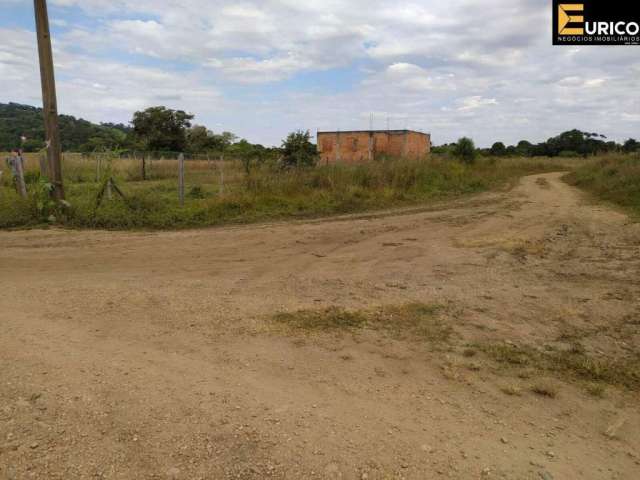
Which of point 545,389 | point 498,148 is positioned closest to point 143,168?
point 545,389

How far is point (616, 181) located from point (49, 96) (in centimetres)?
1785

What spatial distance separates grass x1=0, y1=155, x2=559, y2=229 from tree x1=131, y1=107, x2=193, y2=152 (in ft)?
89.9

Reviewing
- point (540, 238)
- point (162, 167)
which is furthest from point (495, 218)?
point (162, 167)

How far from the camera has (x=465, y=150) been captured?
26.7 metres

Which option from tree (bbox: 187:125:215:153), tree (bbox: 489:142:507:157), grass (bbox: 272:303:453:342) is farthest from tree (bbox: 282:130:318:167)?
tree (bbox: 489:142:507:157)

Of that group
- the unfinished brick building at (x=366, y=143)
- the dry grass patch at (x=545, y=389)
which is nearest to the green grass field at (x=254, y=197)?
the dry grass patch at (x=545, y=389)

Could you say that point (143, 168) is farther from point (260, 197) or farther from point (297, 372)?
point (297, 372)

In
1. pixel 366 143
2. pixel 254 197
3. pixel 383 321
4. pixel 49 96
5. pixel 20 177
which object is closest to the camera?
pixel 383 321

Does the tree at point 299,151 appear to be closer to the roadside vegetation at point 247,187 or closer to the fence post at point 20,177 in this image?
the roadside vegetation at point 247,187

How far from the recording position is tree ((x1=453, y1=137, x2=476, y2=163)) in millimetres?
26566

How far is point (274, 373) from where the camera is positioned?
3.45m

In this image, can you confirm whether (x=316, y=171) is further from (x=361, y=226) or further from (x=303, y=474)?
(x=303, y=474)

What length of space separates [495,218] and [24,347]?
9.89m

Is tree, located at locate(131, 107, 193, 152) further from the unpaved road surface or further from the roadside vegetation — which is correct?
the unpaved road surface
